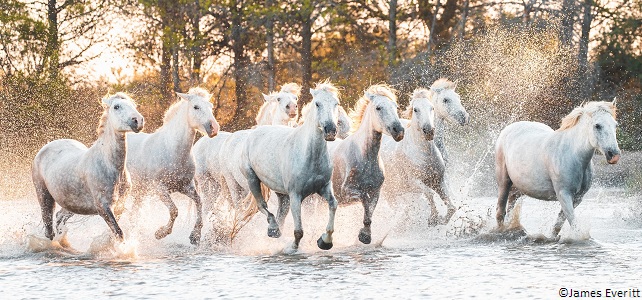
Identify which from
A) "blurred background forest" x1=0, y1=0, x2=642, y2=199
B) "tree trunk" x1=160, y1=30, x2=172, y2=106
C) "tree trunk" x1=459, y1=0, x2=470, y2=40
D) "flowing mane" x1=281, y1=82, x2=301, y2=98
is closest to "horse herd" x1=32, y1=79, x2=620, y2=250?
"flowing mane" x1=281, y1=82, x2=301, y2=98

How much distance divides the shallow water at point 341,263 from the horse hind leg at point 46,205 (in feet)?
0.76

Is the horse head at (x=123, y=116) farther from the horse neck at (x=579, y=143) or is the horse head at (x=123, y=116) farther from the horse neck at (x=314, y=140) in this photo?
the horse neck at (x=579, y=143)

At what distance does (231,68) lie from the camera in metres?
29.4

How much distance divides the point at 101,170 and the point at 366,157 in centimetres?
Answer: 257

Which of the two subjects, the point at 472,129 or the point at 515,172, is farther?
the point at 472,129

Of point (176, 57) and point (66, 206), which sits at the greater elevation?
point (176, 57)

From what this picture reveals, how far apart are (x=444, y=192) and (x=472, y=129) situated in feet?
33.8

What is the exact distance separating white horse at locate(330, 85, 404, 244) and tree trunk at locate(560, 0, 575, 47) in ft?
46.6

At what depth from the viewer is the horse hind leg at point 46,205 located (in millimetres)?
10812

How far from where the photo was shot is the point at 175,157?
11.0 meters

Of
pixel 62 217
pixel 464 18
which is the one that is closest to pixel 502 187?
pixel 62 217

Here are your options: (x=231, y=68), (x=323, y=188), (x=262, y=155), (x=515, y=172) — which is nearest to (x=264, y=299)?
(x=323, y=188)

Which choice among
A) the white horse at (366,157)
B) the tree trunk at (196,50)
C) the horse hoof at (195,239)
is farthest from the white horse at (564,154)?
the tree trunk at (196,50)

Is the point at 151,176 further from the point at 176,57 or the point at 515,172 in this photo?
the point at 176,57
